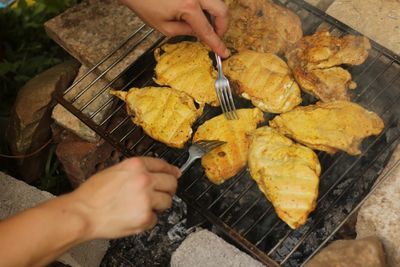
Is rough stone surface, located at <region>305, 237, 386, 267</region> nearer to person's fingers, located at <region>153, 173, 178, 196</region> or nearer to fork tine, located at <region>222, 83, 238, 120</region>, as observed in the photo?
person's fingers, located at <region>153, 173, 178, 196</region>

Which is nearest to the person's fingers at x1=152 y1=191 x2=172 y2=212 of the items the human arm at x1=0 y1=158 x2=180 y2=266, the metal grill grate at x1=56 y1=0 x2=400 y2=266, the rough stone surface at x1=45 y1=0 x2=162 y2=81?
A: the human arm at x1=0 y1=158 x2=180 y2=266

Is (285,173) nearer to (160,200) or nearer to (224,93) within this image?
(224,93)

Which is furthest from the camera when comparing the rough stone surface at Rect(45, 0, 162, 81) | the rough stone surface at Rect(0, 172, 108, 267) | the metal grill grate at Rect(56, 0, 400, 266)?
the rough stone surface at Rect(45, 0, 162, 81)

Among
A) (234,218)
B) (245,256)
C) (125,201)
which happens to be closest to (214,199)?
(234,218)

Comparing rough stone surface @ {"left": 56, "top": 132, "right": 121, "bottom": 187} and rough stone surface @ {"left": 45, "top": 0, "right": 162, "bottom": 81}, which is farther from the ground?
rough stone surface @ {"left": 45, "top": 0, "right": 162, "bottom": 81}

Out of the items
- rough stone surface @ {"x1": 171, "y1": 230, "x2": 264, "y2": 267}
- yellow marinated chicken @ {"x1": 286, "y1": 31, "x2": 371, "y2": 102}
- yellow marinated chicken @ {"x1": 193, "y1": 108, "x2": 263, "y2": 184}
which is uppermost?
yellow marinated chicken @ {"x1": 286, "y1": 31, "x2": 371, "y2": 102}

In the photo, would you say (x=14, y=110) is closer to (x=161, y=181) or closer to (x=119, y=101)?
(x=119, y=101)

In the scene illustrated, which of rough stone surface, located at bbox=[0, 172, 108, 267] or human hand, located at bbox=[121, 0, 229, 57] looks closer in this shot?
human hand, located at bbox=[121, 0, 229, 57]

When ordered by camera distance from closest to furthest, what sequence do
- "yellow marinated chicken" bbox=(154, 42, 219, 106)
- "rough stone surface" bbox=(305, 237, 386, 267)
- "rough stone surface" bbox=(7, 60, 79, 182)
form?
"rough stone surface" bbox=(305, 237, 386, 267) < "yellow marinated chicken" bbox=(154, 42, 219, 106) < "rough stone surface" bbox=(7, 60, 79, 182)
